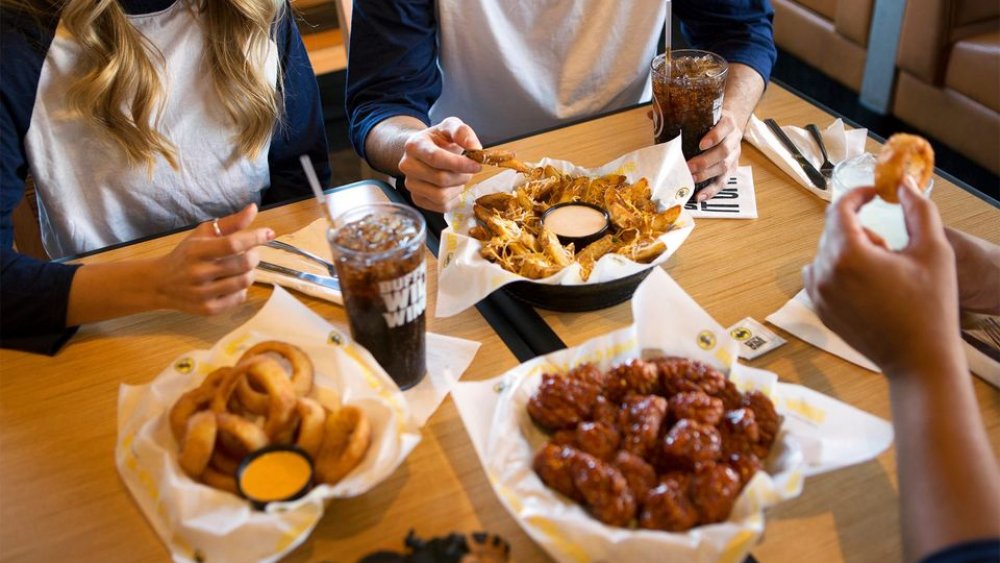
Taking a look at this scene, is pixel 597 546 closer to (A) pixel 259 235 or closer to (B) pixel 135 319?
(A) pixel 259 235

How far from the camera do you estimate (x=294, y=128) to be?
1.81 m

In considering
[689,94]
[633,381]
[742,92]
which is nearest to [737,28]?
[742,92]

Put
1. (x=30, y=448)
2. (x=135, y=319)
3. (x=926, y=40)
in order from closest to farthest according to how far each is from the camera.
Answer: (x=30, y=448), (x=135, y=319), (x=926, y=40)

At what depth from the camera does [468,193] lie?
4.82 ft

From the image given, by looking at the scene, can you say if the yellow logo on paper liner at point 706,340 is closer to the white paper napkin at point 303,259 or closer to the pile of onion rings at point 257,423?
the pile of onion rings at point 257,423

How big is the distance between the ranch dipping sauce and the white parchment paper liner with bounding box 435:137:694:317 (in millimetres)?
109

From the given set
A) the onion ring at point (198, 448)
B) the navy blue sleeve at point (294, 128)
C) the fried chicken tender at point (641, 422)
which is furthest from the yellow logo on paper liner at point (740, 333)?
the navy blue sleeve at point (294, 128)

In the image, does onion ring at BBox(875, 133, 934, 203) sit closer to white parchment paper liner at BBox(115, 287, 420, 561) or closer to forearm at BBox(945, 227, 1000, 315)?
forearm at BBox(945, 227, 1000, 315)

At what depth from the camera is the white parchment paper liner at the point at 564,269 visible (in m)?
1.25

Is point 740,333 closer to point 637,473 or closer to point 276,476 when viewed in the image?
point 637,473

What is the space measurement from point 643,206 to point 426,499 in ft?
2.16

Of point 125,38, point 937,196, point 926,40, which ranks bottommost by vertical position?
point 926,40

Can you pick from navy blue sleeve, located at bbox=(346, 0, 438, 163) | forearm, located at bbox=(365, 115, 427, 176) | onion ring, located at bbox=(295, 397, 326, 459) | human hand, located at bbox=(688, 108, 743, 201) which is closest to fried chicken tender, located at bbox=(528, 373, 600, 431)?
onion ring, located at bbox=(295, 397, 326, 459)

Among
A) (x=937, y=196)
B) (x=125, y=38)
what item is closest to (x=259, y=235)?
(x=125, y=38)
